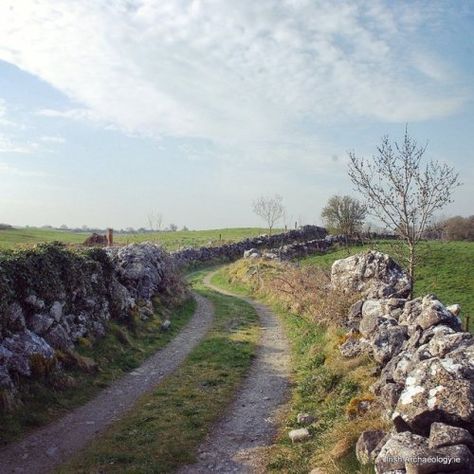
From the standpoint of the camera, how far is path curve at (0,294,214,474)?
9.85 meters

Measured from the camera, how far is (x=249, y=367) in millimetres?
16312

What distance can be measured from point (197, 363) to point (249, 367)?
5.92 feet

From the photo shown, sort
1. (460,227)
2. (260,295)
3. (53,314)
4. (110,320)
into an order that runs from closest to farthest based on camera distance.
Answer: (53,314) → (110,320) → (260,295) → (460,227)

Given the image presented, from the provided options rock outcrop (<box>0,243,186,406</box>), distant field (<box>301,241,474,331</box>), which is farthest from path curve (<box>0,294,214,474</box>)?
distant field (<box>301,241,474,331</box>)

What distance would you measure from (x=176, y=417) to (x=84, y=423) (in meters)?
2.18

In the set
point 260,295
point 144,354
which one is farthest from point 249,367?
point 260,295

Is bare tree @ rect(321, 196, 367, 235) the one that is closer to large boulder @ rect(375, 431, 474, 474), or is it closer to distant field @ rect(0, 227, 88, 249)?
distant field @ rect(0, 227, 88, 249)

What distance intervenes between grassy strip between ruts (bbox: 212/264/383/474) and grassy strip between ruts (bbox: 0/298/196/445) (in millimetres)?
5409

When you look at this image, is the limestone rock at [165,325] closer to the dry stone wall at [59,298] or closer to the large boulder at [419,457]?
the dry stone wall at [59,298]

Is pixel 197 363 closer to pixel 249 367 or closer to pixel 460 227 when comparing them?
pixel 249 367

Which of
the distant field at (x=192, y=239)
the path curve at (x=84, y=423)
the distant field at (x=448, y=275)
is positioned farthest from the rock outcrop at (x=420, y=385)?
the distant field at (x=192, y=239)

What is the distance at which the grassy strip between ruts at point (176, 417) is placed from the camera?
9.74 metres

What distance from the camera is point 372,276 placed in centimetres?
1966

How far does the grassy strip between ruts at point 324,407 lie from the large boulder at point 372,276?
2.23m
